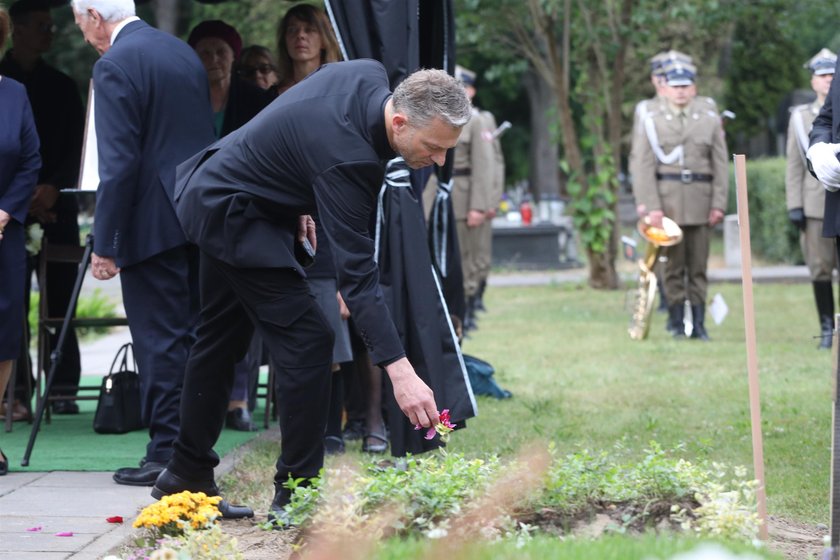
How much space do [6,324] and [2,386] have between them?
0.37 m

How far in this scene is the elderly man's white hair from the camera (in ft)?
19.3

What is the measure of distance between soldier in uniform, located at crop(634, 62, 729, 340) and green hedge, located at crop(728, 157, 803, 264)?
9450 millimetres

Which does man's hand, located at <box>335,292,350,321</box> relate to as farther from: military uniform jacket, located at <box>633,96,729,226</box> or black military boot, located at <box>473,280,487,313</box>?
black military boot, located at <box>473,280,487,313</box>

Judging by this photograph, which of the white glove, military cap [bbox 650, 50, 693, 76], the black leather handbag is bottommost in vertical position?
the black leather handbag

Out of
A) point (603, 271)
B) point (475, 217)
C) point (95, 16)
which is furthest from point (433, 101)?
point (603, 271)

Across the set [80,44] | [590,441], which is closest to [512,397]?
[590,441]

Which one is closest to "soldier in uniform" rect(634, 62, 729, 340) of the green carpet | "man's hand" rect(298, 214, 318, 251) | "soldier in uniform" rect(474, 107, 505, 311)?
"soldier in uniform" rect(474, 107, 505, 311)

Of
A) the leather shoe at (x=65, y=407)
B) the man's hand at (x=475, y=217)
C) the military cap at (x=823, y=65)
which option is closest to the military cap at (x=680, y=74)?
the military cap at (x=823, y=65)

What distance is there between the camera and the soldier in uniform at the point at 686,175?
11812 millimetres

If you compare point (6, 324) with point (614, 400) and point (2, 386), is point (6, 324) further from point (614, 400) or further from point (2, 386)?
point (614, 400)

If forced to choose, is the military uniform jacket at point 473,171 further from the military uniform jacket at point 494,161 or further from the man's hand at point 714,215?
the man's hand at point 714,215

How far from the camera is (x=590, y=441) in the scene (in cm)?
689

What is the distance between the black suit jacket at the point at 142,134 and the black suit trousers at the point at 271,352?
40.4 inches

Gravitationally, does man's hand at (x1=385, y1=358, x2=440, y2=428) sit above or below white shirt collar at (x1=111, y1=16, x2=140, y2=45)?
below
